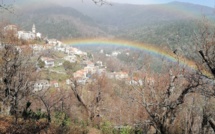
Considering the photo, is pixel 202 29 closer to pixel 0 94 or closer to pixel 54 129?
pixel 54 129

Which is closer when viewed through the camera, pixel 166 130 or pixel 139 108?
pixel 166 130

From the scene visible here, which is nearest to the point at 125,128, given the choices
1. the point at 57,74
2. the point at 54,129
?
the point at 54,129

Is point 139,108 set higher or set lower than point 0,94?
lower

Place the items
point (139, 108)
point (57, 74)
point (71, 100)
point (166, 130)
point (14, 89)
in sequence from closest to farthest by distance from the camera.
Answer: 1. point (166, 130)
2. point (14, 89)
3. point (139, 108)
4. point (71, 100)
5. point (57, 74)

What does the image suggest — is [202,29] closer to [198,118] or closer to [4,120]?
[198,118]

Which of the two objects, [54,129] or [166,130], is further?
[54,129]

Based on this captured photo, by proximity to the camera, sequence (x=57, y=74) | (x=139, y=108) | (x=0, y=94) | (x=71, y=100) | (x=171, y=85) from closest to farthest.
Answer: (x=171, y=85), (x=0, y=94), (x=139, y=108), (x=71, y=100), (x=57, y=74)

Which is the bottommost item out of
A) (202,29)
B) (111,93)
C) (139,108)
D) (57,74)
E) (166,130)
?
(57,74)

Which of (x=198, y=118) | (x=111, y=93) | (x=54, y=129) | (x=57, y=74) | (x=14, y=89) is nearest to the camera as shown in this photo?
(x=54, y=129)

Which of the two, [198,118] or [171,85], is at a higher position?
[171,85]

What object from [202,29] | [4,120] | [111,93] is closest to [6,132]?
[4,120]
